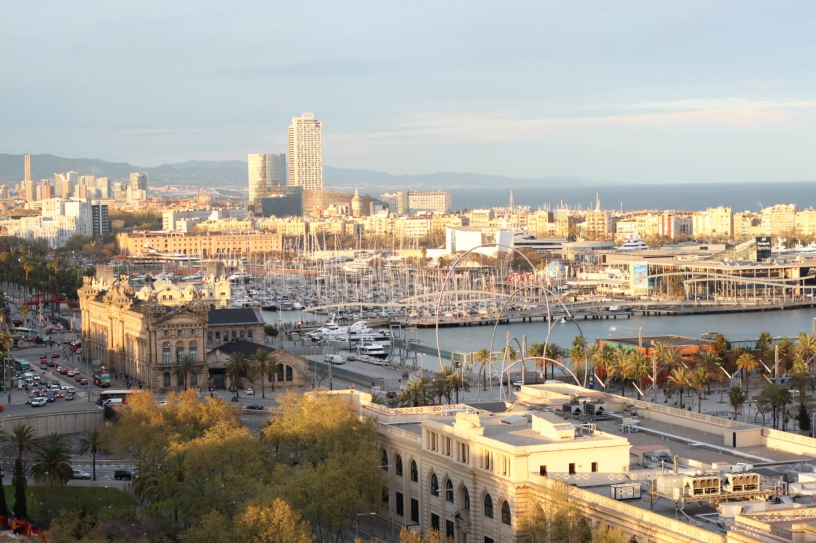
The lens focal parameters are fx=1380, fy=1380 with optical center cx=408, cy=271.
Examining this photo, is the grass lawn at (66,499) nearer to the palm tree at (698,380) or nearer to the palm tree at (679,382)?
the palm tree at (679,382)

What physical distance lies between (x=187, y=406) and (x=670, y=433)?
16.5 m

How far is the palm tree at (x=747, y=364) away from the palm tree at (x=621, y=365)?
5224 mm

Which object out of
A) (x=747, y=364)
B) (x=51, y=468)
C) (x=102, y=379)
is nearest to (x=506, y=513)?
(x=51, y=468)

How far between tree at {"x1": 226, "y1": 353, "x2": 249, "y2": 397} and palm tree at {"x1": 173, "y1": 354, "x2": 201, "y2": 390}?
149 cm

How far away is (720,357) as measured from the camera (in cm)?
6762

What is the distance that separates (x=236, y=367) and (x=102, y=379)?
27.2ft

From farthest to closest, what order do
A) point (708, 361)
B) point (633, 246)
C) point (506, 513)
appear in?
point (633, 246) < point (708, 361) < point (506, 513)

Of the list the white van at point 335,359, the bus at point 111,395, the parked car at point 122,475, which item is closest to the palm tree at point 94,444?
the parked car at point 122,475

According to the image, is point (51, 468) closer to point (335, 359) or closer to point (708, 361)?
→ point (708, 361)

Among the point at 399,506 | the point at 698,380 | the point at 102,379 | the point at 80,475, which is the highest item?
the point at 698,380

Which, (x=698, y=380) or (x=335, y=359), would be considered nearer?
(x=698, y=380)

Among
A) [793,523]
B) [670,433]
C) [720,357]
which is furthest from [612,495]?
[720,357]

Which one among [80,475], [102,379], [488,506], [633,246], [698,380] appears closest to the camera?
[488,506]

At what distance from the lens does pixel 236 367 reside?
6262 centimetres
